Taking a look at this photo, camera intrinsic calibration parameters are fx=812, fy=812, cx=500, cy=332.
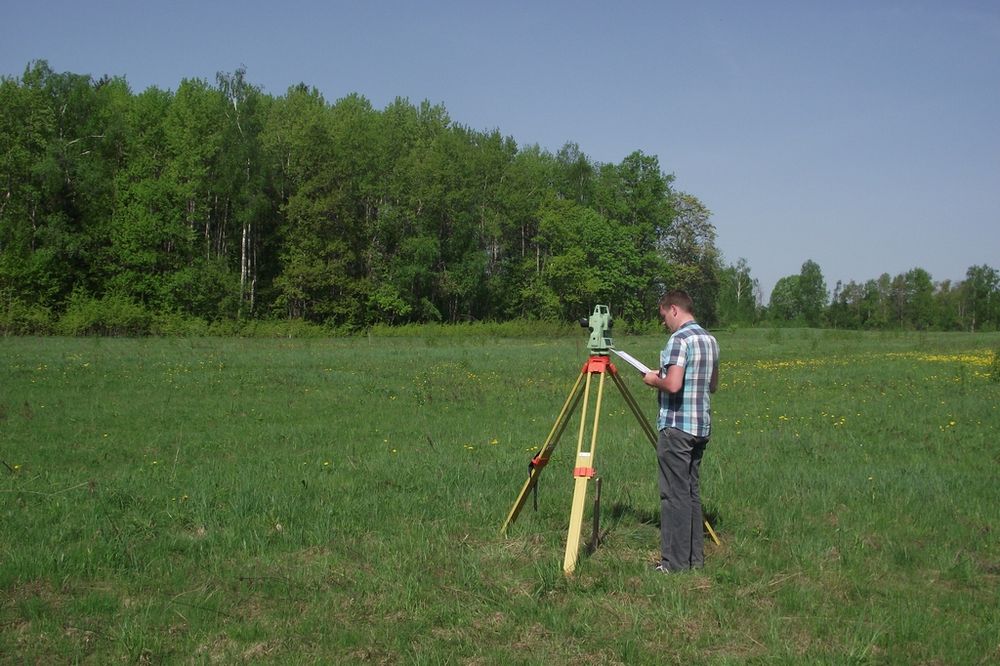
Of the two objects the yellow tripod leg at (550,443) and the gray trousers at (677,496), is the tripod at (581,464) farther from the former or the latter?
the gray trousers at (677,496)

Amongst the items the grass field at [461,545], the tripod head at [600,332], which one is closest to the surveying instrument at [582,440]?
the tripod head at [600,332]

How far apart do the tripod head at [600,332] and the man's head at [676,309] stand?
0.48 metres

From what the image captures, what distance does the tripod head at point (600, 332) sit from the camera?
6723 mm

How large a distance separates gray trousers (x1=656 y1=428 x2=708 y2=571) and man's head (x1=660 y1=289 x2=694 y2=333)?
0.89 meters

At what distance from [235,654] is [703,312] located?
8981cm

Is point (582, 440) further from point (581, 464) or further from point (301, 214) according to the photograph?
point (301, 214)

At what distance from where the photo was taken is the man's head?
6777 millimetres

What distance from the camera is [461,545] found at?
23.8ft

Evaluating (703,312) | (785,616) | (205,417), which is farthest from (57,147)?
(703,312)

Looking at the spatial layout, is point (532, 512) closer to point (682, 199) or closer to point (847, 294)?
point (682, 199)

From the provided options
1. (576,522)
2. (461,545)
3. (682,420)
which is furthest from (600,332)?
(461,545)

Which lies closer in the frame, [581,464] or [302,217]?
[581,464]

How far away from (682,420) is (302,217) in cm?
5854

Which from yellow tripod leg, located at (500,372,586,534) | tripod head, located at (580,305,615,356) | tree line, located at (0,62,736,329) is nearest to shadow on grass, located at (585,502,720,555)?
yellow tripod leg, located at (500,372,586,534)
